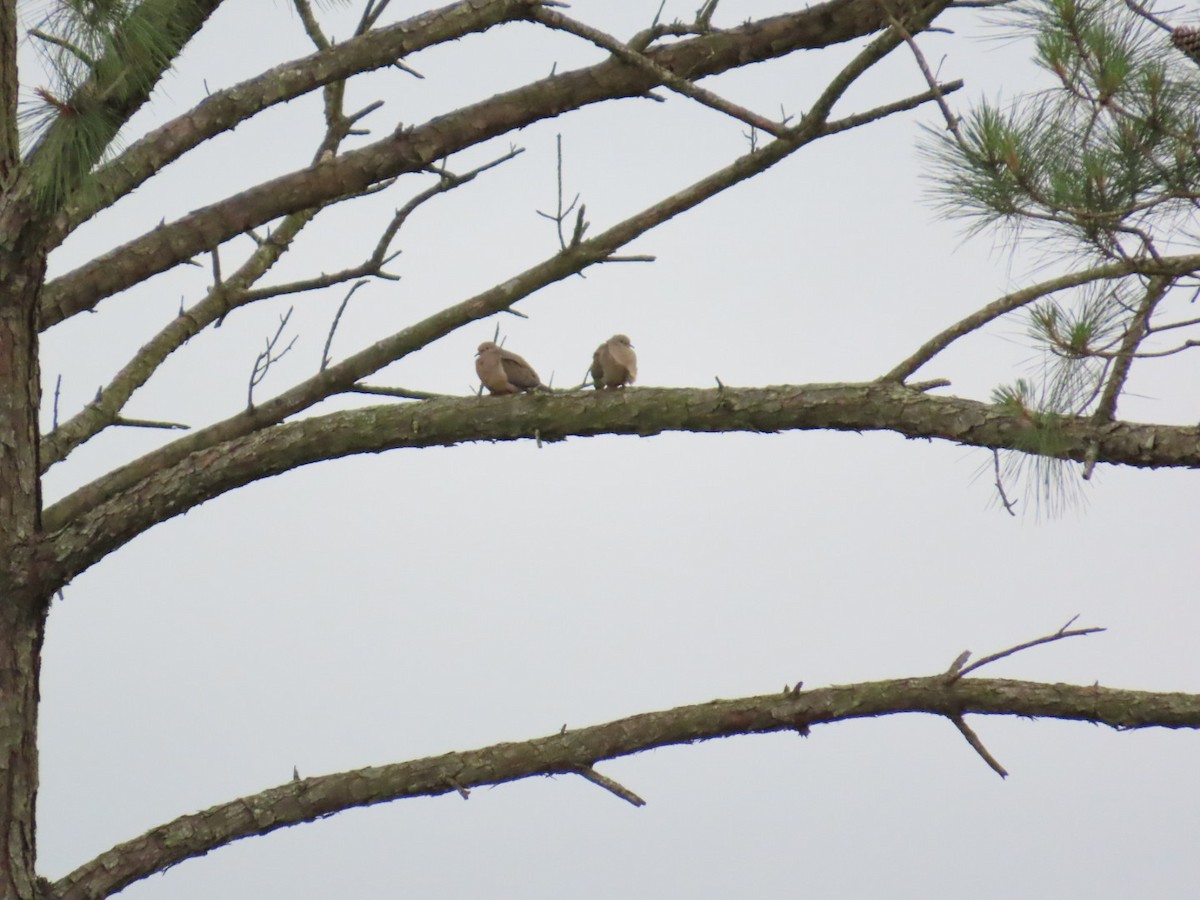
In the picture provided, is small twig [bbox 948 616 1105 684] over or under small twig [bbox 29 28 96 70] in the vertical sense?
under

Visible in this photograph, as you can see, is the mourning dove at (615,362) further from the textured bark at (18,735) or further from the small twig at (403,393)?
the textured bark at (18,735)

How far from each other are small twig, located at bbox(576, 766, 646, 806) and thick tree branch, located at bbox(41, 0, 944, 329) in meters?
A: 1.73

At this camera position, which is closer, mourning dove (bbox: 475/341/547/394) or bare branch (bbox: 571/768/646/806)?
bare branch (bbox: 571/768/646/806)

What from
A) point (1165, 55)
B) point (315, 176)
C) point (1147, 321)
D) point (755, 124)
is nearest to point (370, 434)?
point (315, 176)

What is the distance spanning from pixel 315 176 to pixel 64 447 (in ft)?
5.84

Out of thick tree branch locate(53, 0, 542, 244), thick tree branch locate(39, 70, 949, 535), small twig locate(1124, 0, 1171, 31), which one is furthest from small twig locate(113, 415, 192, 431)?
small twig locate(1124, 0, 1171, 31)

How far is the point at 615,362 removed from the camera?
518 centimetres

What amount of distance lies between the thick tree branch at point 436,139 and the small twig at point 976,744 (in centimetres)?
188

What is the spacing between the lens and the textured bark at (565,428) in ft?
11.1

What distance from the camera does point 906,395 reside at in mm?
3443

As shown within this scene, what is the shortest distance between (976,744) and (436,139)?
2208mm

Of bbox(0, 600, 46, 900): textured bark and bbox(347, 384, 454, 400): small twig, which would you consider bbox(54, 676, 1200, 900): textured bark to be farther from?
bbox(347, 384, 454, 400): small twig

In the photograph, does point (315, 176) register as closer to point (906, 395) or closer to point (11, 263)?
point (11, 263)

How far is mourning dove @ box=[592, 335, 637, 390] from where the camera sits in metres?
5.20
